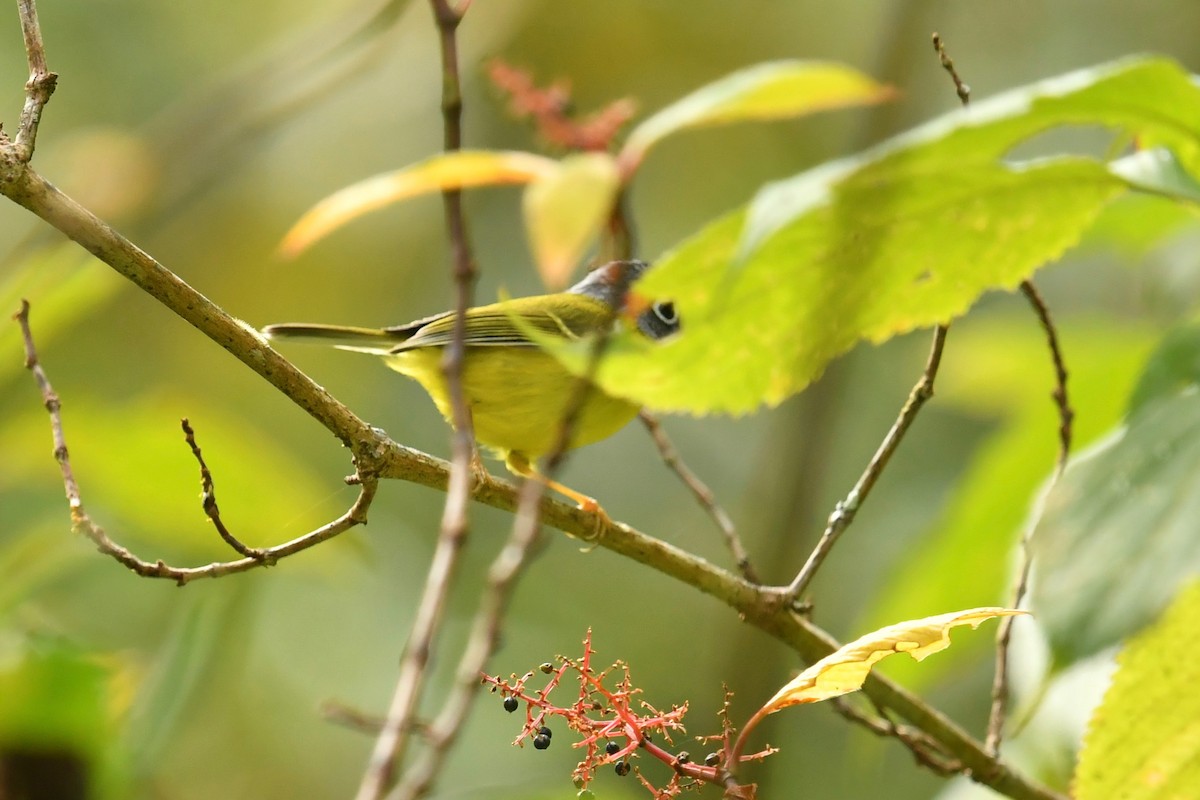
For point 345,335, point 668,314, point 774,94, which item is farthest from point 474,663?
point 668,314

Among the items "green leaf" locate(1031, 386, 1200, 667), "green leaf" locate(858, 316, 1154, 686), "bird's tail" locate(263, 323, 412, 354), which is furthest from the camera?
"bird's tail" locate(263, 323, 412, 354)

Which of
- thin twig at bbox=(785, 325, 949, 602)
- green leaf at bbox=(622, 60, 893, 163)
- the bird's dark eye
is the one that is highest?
the bird's dark eye

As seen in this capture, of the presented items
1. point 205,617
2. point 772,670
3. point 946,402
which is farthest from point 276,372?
point 946,402

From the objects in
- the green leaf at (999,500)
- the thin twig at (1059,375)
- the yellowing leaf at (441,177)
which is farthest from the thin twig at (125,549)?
the thin twig at (1059,375)

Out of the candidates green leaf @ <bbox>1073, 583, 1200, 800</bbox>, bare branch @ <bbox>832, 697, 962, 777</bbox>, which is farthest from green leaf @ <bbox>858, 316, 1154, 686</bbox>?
green leaf @ <bbox>1073, 583, 1200, 800</bbox>

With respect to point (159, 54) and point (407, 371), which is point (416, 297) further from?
point (407, 371)

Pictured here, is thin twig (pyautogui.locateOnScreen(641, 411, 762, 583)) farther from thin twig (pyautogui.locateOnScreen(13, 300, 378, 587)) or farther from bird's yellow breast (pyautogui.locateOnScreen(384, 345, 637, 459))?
thin twig (pyautogui.locateOnScreen(13, 300, 378, 587))
